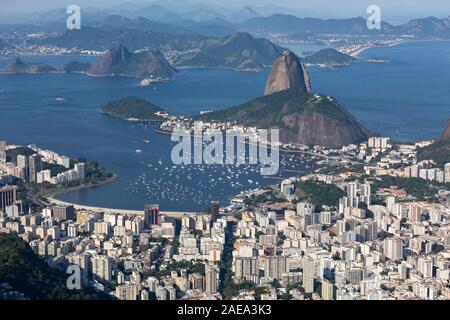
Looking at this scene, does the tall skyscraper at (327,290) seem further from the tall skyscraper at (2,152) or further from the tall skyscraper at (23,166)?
the tall skyscraper at (2,152)

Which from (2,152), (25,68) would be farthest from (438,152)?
(25,68)

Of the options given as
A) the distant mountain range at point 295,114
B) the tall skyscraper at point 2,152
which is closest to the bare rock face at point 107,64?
the distant mountain range at point 295,114

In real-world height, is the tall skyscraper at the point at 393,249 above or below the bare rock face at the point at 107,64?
below

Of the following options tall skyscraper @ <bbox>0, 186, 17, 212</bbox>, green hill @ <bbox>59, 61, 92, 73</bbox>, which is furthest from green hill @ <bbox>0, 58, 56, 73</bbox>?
tall skyscraper @ <bbox>0, 186, 17, 212</bbox>

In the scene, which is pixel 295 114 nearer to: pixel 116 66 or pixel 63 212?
pixel 63 212

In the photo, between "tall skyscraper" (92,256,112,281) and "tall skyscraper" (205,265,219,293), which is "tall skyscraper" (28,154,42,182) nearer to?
"tall skyscraper" (92,256,112,281)

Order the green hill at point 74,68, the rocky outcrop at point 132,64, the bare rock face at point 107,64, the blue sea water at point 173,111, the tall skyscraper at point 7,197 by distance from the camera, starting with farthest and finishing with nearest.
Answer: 1. the green hill at point 74,68
2. the bare rock face at point 107,64
3. the rocky outcrop at point 132,64
4. the blue sea water at point 173,111
5. the tall skyscraper at point 7,197
